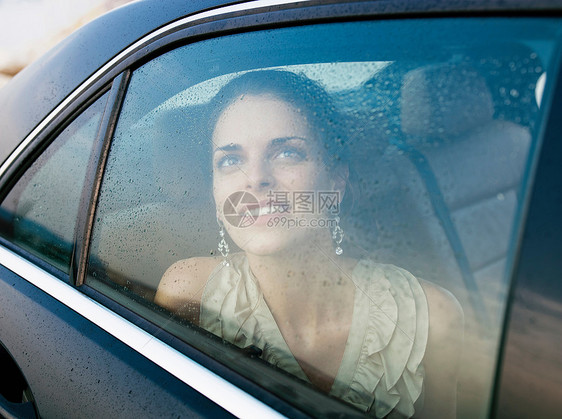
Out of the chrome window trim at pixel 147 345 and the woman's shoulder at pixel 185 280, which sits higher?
Answer: the woman's shoulder at pixel 185 280

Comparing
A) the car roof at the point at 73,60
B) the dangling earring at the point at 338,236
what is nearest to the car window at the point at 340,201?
the dangling earring at the point at 338,236

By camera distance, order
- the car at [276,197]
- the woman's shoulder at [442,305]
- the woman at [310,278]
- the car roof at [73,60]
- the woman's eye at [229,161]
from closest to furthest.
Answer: the car at [276,197]
the woman's shoulder at [442,305]
the woman at [310,278]
the woman's eye at [229,161]
the car roof at [73,60]

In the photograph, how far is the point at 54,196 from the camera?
5.29 ft

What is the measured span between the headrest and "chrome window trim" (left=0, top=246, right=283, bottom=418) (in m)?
0.62

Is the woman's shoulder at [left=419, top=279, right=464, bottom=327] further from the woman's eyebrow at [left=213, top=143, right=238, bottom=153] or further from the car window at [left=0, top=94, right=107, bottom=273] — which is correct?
the car window at [left=0, top=94, right=107, bottom=273]

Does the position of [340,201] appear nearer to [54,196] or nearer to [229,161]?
[229,161]

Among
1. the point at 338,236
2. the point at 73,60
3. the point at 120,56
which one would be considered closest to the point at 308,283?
the point at 338,236

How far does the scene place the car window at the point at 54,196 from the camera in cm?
153

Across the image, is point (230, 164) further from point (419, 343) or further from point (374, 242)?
point (419, 343)

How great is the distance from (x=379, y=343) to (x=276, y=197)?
40cm

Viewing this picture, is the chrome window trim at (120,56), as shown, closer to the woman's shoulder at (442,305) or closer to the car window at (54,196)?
the car window at (54,196)

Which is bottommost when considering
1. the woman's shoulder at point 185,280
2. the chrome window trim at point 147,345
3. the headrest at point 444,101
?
the chrome window trim at point 147,345

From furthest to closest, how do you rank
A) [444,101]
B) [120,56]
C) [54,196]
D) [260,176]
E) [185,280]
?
[54,196]
[120,56]
[185,280]
[260,176]
[444,101]

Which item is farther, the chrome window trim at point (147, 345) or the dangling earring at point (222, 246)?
the dangling earring at point (222, 246)
